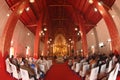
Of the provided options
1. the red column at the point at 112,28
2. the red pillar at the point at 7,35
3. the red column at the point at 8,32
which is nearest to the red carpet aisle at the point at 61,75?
the red pillar at the point at 7,35

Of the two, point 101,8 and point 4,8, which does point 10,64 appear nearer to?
point 4,8

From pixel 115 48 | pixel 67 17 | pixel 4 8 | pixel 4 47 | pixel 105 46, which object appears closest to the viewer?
pixel 4 47

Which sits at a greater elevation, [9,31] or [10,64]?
[9,31]

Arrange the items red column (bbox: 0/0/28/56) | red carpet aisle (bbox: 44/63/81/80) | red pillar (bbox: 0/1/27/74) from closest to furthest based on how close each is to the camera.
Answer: red carpet aisle (bbox: 44/63/81/80), red pillar (bbox: 0/1/27/74), red column (bbox: 0/0/28/56)

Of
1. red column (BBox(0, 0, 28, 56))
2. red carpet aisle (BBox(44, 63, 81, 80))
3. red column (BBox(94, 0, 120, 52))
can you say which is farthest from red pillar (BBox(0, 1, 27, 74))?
red column (BBox(94, 0, 120, 52))

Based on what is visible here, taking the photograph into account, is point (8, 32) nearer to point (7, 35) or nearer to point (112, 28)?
point (7, 35)

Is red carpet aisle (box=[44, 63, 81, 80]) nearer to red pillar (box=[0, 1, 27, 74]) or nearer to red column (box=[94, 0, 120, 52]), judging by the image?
red pillar (box=[0, 1, 27, 74])

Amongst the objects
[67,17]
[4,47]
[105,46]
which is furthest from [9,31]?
[67,17]

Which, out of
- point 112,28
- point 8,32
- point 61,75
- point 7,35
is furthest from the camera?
point 112,28

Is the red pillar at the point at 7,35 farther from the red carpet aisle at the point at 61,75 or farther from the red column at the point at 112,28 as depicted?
the red column at the point at 112,28

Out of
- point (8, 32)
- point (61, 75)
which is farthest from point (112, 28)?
point (8, 32)

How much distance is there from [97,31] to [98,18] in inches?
117

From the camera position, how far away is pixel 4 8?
17906 millimetres

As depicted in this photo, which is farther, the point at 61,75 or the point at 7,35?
the point at 7,35
